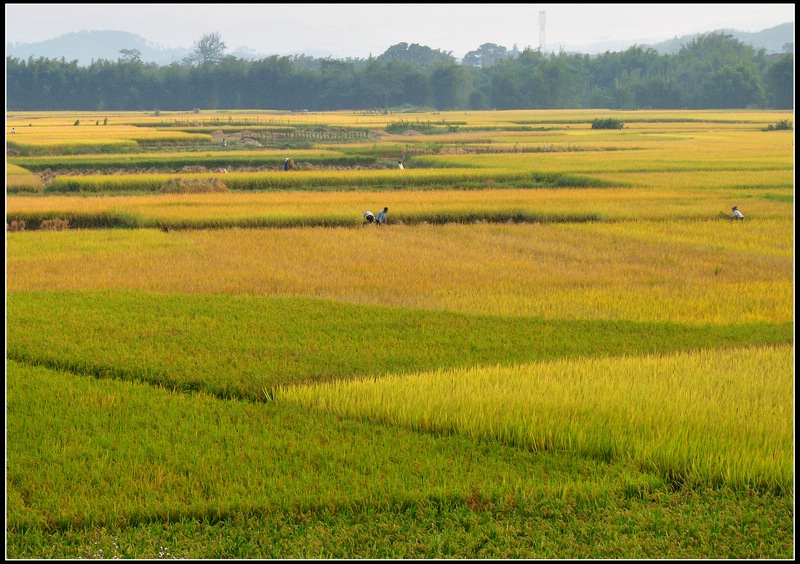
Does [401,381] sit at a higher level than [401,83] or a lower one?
lower

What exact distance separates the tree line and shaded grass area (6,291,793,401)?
63719mm

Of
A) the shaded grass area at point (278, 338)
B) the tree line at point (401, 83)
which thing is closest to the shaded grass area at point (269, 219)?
the shaded grass area at point (278, 338)

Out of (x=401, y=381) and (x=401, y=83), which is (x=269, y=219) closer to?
(x=401, y=381)

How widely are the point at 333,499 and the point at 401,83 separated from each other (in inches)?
2790

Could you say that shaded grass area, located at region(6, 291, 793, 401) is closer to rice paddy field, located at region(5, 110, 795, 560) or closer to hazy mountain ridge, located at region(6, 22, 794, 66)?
rice paddy field, located at region(5, 110, 795, 560)

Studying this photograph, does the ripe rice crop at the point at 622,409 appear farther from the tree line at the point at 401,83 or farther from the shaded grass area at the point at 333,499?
the tree line at the point at 401,83

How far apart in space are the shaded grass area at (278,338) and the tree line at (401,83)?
6372 cm

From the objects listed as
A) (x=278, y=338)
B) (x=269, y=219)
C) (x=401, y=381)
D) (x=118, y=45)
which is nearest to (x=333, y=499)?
(x=401, y=381)

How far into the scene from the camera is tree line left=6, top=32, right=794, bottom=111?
72125 mm

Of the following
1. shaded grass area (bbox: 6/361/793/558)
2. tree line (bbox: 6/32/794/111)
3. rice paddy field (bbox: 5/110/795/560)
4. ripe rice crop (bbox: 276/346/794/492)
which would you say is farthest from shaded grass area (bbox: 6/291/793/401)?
tree line (bbox: 6/32/794/111)

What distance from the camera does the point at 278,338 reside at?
886cm

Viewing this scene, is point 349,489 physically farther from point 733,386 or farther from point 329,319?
point 329,319

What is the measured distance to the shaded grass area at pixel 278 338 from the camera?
7773 millimetres

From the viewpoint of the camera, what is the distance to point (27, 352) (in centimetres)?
831
